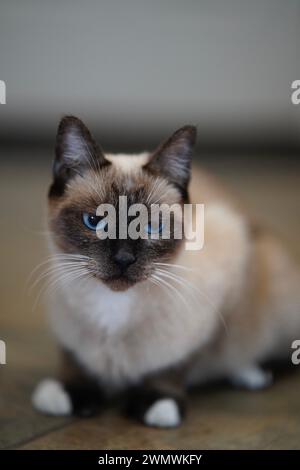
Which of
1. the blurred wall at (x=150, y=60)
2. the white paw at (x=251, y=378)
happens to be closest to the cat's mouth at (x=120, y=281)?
the blurred wall at (x=150, y=60)

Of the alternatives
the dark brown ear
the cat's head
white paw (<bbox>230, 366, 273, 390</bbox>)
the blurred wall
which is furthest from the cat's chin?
white paw (<bbox>230, 366, 273, 390</bbox>)

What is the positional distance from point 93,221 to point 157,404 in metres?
0.37

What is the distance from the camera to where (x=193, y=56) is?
3.94 feet

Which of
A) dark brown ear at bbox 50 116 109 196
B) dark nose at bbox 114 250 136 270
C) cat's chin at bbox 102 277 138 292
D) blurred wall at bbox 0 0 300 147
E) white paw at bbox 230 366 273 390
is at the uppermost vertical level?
blurred wall at bbox 0 0 300 147

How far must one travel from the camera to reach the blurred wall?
1.13m

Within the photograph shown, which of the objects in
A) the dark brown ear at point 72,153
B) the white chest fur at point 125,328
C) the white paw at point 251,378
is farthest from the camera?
the white paw at point 251,378

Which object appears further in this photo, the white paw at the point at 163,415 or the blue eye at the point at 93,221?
the white paw at the point at 163,415

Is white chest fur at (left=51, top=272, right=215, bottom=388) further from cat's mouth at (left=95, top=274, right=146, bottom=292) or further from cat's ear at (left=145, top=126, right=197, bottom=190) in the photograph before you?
cat's ear at (left=145, top=126, right=197, bottom=190)

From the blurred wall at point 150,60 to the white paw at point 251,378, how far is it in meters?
0.49

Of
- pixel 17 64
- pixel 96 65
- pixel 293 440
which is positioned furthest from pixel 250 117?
pixel 293 440

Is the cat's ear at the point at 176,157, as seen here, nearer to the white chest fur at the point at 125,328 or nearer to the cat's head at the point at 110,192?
the cat's head at the point at 110,192

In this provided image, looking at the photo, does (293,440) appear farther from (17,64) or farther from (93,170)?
(17,64)

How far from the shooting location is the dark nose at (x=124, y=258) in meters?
1.08
